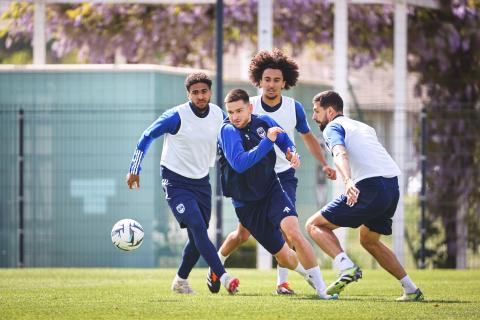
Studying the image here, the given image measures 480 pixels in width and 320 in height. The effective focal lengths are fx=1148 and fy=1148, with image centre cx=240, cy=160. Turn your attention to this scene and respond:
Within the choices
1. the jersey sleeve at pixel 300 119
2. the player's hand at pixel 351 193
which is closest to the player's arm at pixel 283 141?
the player's hand at pixel 351 193

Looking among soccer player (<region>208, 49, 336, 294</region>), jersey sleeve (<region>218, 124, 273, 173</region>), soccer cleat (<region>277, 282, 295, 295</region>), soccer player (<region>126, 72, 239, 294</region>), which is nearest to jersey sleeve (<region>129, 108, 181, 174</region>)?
soccer player (<region>126, 72, 239, 294</region>)

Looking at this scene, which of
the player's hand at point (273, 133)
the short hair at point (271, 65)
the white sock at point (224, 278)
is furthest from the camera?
the short hair at point (271, 65)

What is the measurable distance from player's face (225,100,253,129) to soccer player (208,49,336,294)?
3.82 feet

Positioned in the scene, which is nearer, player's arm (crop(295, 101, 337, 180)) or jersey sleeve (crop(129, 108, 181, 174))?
jersey sleeve (crop(129, 108, 181, 174))

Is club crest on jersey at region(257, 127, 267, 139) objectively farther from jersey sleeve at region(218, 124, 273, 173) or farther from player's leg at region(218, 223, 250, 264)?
player's leg at region(218, 223, 250, 264)

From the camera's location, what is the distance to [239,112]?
9.49m

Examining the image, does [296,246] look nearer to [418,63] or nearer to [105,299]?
[105,299]

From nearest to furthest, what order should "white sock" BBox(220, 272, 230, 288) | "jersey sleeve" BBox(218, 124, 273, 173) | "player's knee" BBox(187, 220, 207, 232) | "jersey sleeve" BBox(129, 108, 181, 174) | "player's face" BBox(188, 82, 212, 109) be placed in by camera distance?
"jersey sleeve" BBox(218, 124, 273, 173)
"white sock" BBox(220, 272, 230, 288)
"player's knee" BBox(187, 220, 207, 232)
"jersey sleeve" BBox(129, 108, 181, 174)
"player's face" BBox(188, 82, 212, 109)

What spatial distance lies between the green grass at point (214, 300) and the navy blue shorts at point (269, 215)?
50cm

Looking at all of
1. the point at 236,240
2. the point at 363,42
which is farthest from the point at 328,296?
the point at 363,42

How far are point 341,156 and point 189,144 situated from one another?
1.95 meters

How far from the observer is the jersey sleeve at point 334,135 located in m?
9.12

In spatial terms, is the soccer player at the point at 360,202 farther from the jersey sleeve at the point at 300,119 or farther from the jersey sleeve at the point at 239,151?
the jersey sleeve at the point at 300,119

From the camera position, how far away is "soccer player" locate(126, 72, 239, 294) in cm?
1018
